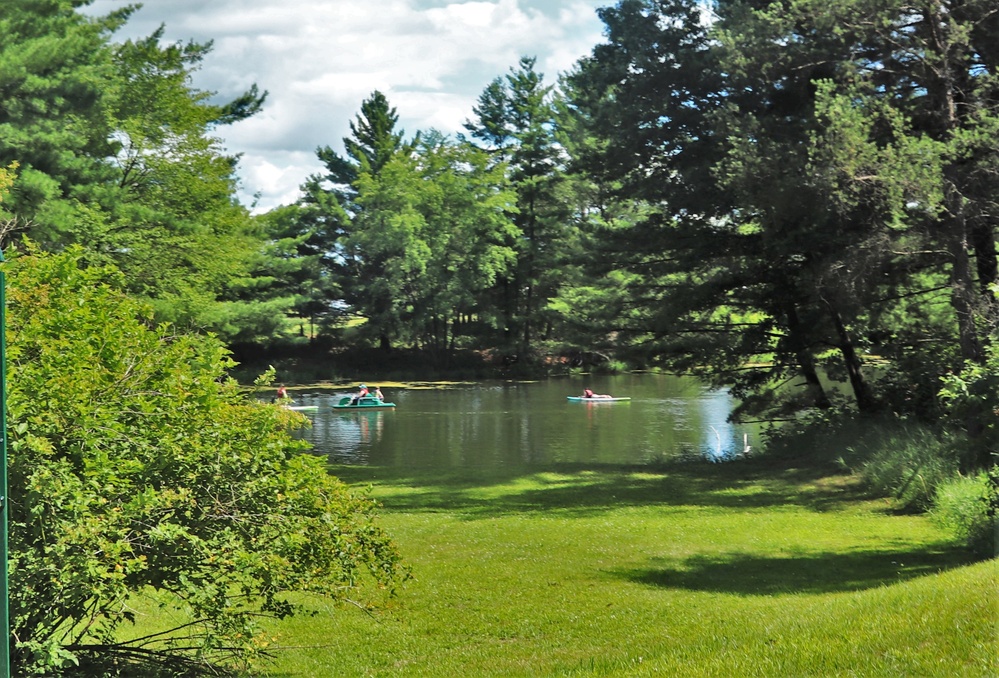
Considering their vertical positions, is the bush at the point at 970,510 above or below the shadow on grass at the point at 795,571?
above

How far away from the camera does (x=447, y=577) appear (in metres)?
10.9

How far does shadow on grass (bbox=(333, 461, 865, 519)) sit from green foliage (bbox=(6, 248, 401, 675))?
30.4ft

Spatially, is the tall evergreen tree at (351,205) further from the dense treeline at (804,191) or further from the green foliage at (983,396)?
the green foliage at (983,396)

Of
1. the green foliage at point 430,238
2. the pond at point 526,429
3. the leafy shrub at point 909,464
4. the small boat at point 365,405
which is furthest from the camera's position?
the green foliage at point 430,238

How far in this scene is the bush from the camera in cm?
1065

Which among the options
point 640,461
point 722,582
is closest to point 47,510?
point 722,582

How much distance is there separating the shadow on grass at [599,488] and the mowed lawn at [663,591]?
0.09m

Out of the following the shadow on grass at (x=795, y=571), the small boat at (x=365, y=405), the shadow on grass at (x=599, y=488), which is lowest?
the shadow on grass at (x=795, y=571)

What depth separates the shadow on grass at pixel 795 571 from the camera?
10320 millimetres

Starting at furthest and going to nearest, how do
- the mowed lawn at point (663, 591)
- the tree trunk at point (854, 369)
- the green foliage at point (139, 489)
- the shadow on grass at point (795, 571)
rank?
the tree trunk at point (854, 369) → the shadow on grass at point (795, 571) → the mowed lawn at point (663, 591) → the green foliage at point (139, 489)

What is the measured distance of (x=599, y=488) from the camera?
729 inches

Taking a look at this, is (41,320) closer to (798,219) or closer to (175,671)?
(175,671)

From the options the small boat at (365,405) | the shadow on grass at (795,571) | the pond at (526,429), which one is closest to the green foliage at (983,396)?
the shadow on grass at (795,571)

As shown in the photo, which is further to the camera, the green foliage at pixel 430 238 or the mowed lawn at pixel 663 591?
the green foliage at pixel 430 238
